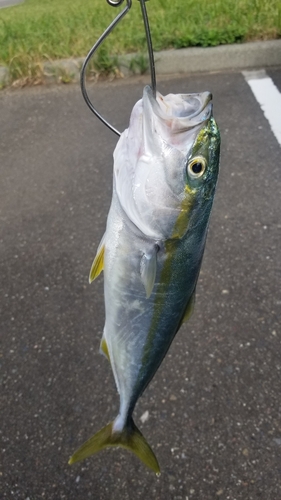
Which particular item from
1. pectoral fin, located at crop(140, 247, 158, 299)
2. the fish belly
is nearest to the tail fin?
the fish belly

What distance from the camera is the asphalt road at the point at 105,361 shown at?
7.45ft

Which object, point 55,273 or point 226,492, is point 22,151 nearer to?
point 55,273

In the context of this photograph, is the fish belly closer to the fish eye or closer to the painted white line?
the fish eye

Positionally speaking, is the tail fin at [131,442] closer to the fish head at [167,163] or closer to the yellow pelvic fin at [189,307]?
the yellow pelvic fin at [189,307]

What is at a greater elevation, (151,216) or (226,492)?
(151,216)

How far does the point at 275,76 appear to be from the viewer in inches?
203

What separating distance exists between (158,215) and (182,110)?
0.27 m

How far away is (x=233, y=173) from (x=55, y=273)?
1.64 meters

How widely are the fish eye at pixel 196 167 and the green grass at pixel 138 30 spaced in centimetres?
456

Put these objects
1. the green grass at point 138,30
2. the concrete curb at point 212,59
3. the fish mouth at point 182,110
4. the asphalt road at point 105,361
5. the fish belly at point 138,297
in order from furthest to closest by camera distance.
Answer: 1. the green grass at point 138,30
2. the concrete curb at point 212,59
3. the asphalt road at point 105,361
4. the fish belly at point 138,297
5. the fish mouth at point 182,110

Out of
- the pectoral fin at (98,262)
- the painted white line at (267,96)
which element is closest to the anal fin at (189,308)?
the pectoral fin at (98,262)

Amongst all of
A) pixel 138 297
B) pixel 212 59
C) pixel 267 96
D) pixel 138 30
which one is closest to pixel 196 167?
pixel 138 297

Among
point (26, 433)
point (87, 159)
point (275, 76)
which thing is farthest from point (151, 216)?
point (275, 76)

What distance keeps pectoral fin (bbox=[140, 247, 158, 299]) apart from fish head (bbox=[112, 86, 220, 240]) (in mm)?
56
